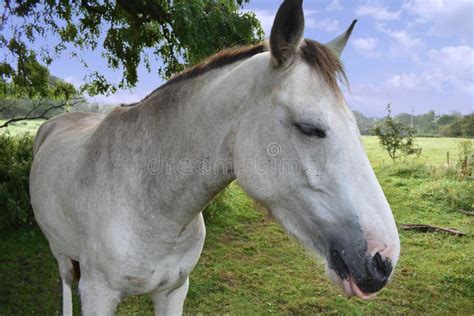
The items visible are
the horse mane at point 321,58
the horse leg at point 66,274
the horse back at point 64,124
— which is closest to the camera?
the horse mane at point 321,58

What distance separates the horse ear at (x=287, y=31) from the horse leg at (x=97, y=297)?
5.57ft

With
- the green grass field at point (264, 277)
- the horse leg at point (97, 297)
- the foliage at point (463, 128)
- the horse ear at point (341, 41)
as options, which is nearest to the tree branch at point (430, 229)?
the green grass field at point (264, 277)

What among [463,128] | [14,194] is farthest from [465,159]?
[463,128]

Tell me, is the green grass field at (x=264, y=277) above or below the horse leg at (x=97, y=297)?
below

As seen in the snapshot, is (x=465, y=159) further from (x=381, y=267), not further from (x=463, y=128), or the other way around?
(x=463, y=128)

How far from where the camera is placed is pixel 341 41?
198 centimetres

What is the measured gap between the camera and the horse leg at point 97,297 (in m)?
2.32

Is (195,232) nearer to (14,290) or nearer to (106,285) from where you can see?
(106,285)

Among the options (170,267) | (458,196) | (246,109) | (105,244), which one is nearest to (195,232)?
(170,267)

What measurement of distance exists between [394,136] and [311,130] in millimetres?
17308

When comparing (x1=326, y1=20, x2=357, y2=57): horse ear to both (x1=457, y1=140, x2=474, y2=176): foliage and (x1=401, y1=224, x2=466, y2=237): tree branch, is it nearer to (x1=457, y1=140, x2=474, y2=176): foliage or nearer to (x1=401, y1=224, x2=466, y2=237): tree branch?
(x1=401, y1=224, x2=466, y2=237): tree branch

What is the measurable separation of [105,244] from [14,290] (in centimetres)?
378

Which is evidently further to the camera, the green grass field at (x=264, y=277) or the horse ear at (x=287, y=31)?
the green grass field at (x=264, y=277)

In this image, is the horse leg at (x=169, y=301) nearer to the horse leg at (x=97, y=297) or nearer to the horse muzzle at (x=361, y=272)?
the horse leg at (x=97, y=297)
